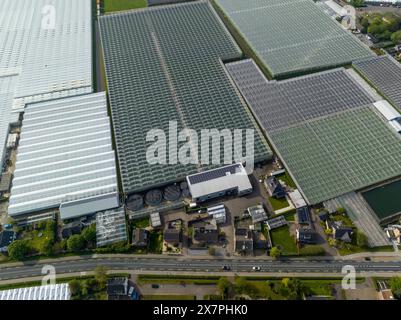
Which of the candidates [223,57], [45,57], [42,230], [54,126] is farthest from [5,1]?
[42,230]

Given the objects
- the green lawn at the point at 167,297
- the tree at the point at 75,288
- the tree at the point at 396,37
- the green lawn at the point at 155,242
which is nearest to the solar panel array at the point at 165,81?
the green lawn at the point at 155,242

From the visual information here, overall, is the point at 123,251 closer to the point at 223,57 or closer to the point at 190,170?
the point at 190,170

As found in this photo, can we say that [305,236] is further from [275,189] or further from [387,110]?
[387,110]

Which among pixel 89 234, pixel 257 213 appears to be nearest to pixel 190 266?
pixel 257 213

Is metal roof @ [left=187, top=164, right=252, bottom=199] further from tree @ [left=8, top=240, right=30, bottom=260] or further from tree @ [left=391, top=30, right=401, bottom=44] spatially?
tree @ [left=391, top=30, right=401, bottom=44]

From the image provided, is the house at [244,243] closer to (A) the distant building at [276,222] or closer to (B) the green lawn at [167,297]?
(A) the distant building at [276,222]

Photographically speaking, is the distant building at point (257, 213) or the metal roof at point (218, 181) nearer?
the distant building at point (257, 213)

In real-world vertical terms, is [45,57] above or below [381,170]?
above

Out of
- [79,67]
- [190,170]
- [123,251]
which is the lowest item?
[123,251]
